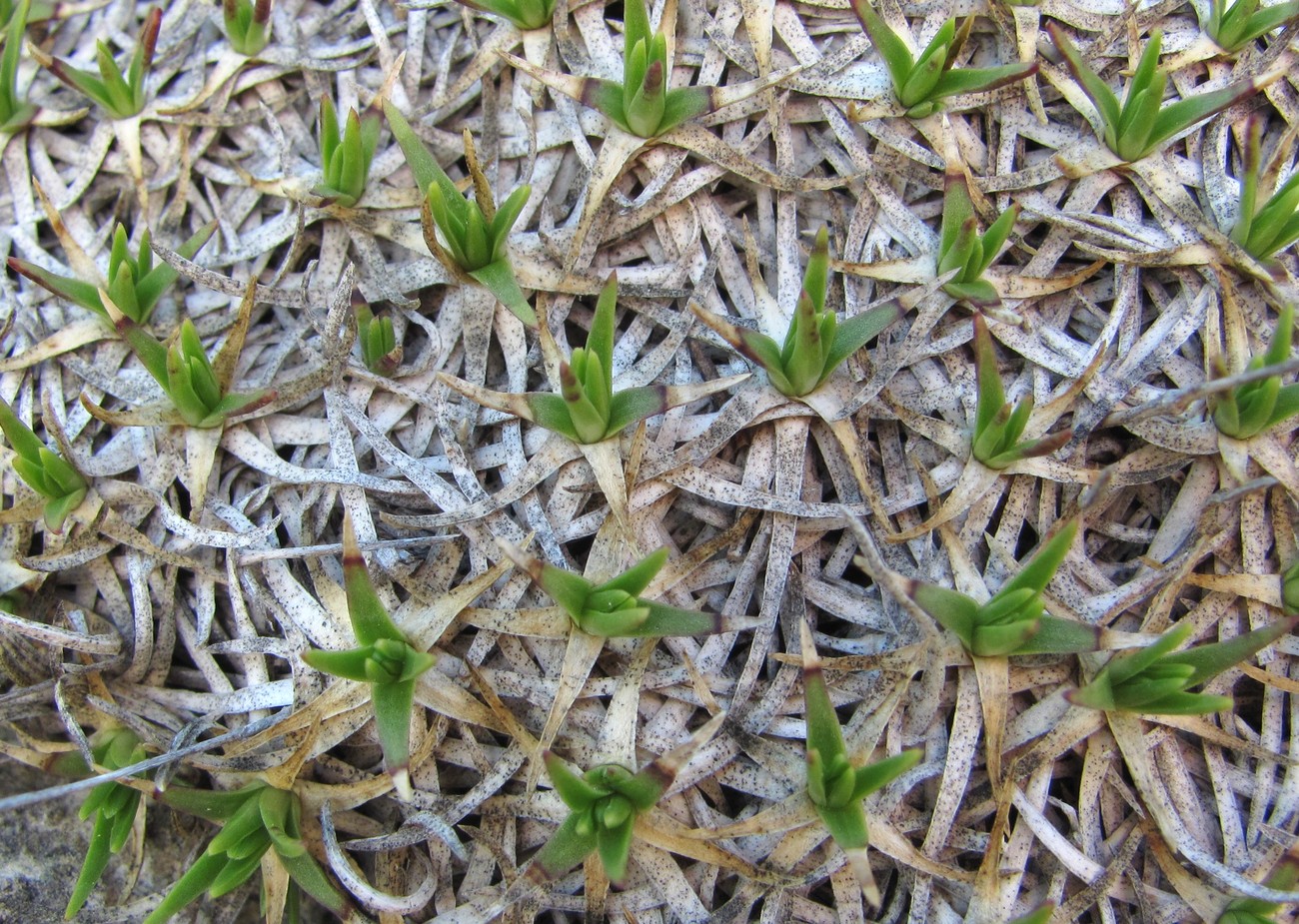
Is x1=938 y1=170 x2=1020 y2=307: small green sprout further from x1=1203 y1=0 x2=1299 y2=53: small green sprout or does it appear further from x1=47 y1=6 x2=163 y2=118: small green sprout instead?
x1=47 y1=6 x2=163 y2=118: small green sprout

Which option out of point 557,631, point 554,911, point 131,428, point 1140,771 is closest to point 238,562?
point 131,428

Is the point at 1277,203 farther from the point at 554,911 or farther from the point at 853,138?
the point at 554,911

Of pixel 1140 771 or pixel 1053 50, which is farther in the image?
pixel 1053 50

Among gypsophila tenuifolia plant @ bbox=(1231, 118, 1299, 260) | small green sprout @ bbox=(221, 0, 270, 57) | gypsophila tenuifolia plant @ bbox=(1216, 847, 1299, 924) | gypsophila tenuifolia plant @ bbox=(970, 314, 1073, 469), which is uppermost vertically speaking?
gypsophila tenuifolia plant @ bbox=(1231, 118, 1299, 260)

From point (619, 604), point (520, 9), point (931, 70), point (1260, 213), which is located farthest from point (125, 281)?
point (1260, 213)

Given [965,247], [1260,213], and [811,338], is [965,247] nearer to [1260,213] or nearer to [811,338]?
[811,338]

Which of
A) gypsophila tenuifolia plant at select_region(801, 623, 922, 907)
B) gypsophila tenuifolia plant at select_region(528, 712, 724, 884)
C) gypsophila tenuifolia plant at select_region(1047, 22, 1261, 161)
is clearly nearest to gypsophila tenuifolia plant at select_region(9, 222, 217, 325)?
gypsophila tenuifolia plant at select_region(528, 712, 724, 884)
